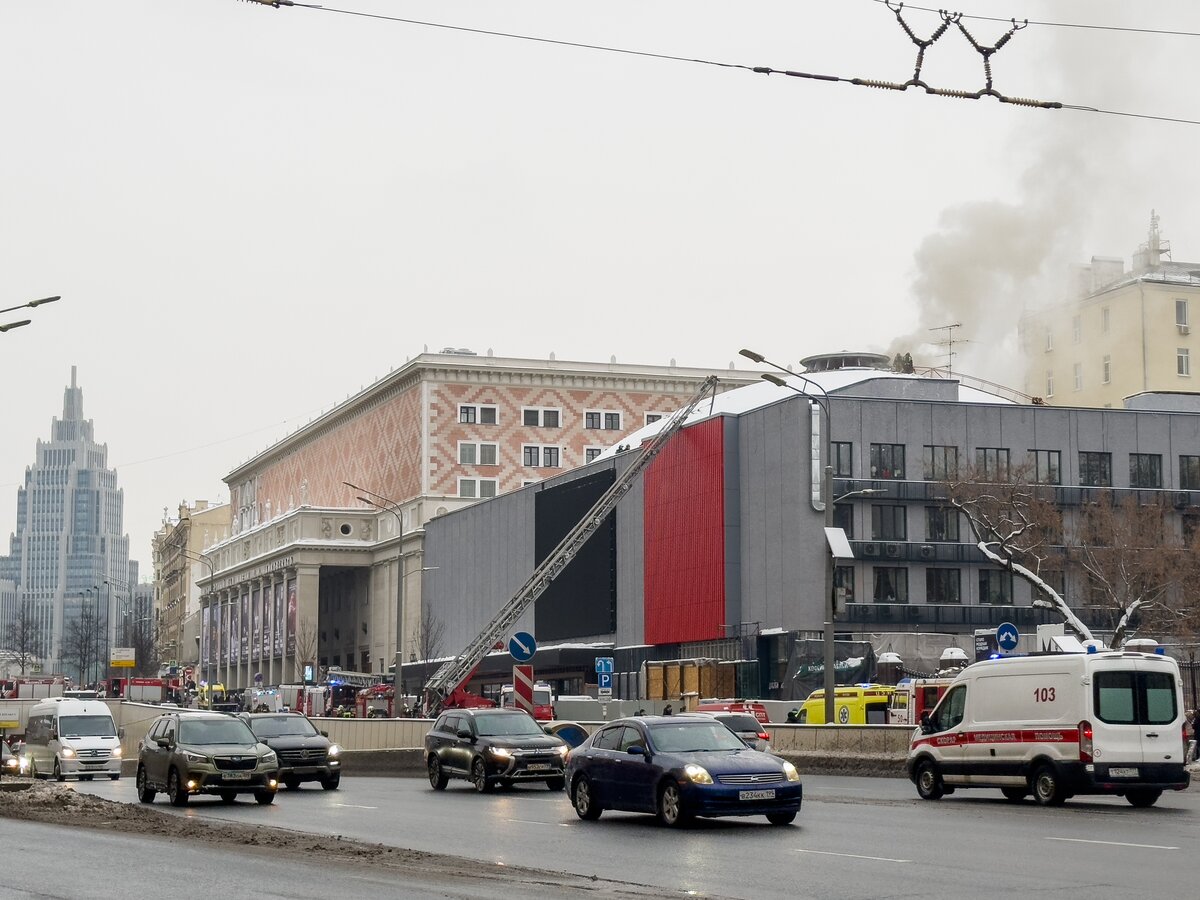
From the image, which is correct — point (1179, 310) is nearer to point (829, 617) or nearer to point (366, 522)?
point (366, 522)

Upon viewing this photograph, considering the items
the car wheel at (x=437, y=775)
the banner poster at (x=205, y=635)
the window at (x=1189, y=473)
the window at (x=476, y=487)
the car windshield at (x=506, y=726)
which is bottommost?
the car wheel at (x=437, y=775)

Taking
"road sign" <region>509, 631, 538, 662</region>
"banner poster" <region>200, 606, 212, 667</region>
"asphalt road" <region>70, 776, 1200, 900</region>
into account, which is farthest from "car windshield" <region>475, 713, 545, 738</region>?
"banner poster" <region>200, 606, 212, 667</region>

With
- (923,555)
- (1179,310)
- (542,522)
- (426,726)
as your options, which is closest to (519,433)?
(542,522)

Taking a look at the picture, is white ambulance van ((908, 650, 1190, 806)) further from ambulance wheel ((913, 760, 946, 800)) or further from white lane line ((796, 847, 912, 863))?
white lane line ((796, 847, 912, 863))

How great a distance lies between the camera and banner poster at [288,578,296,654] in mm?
140875

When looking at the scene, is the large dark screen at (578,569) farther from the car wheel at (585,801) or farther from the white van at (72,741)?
the car wheel at (585,801)

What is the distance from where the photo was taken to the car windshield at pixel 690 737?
23812mm

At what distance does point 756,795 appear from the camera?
23000 mm

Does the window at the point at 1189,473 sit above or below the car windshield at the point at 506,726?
above

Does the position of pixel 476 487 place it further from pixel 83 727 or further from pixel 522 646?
pixel 522 646

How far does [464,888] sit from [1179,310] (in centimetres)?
11295

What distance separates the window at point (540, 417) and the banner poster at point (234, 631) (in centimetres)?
Answer: 4127

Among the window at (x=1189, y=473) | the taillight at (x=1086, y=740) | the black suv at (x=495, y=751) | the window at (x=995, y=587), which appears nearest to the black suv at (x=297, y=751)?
the black suv at (x=495, y=751)

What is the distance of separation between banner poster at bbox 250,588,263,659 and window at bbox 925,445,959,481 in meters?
83.7
